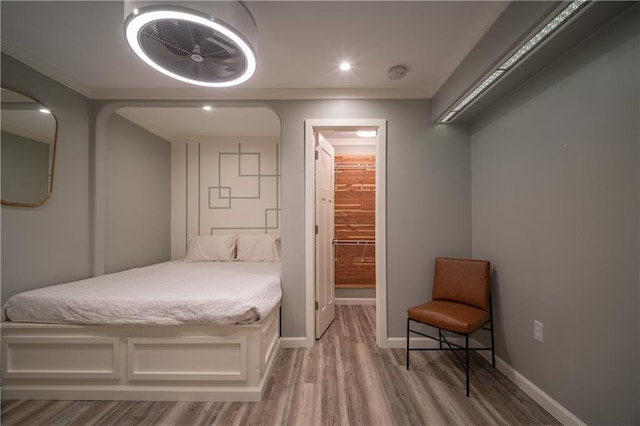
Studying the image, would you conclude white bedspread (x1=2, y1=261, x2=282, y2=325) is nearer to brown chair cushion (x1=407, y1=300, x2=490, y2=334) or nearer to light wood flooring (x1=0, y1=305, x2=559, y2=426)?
light wood flooring (x1=0, y1=305, x2=559, y2=426)

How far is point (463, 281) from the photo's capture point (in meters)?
2.08

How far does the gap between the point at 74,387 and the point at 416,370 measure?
252 centimetres

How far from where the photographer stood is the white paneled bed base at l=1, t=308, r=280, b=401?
166cm

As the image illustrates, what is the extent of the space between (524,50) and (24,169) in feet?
11.5

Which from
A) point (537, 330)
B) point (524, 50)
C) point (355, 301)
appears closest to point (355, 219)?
point (355, 301)

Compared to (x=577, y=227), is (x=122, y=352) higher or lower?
lower

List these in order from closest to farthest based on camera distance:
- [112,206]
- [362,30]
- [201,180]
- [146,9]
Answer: [146,9] < [362,30] < [112,206] < [201,180]

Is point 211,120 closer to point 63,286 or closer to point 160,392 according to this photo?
point 63,286

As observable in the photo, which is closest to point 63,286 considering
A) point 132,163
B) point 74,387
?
point 74,387

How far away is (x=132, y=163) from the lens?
9.61ft

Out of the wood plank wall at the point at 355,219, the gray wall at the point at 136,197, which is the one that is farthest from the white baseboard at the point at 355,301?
the gray wall at the point at 136,197

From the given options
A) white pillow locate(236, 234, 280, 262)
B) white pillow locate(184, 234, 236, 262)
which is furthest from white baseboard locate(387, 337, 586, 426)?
white pillow locate(184, 234, 236, 262)

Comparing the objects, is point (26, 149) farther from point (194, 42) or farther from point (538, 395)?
point (538, 395)

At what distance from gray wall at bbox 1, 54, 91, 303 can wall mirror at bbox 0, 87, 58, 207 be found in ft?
0.20
